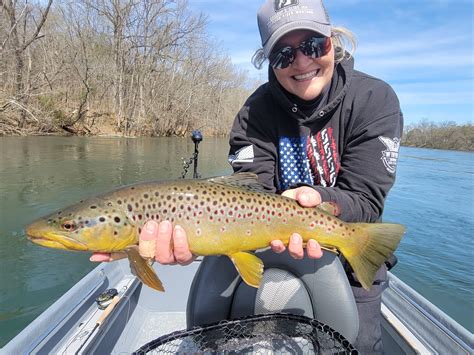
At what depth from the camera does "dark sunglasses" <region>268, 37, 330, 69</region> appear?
2525 millimetres

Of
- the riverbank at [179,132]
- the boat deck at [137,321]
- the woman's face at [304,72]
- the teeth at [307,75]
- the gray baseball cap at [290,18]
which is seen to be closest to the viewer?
the gray baseball cap at [290,18]

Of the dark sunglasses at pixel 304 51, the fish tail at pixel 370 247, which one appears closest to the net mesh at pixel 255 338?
the fish tail at pixel 370 247

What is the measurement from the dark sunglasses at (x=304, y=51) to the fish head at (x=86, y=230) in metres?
1.50

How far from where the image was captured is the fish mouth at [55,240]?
2304 millimetres

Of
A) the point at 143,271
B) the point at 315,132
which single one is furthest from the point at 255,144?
the point at 143,271

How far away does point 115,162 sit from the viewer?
17.0m

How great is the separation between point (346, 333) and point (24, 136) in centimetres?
2539

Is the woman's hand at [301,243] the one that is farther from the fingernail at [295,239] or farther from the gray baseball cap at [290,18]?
the gray baseball cap at [290,18]

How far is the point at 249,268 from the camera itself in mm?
→ 2318

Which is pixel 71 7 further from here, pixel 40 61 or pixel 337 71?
pixel 337 71

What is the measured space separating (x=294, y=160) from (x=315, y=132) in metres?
0.28

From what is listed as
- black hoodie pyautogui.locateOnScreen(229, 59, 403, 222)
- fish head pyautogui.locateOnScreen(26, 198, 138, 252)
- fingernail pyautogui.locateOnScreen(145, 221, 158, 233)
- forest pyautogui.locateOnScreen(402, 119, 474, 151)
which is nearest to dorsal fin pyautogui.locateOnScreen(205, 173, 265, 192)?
black hoodie pyautogui.locateOnScreen(229, 59, 403, 222)

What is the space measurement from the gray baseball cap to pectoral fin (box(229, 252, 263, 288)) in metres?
1.41

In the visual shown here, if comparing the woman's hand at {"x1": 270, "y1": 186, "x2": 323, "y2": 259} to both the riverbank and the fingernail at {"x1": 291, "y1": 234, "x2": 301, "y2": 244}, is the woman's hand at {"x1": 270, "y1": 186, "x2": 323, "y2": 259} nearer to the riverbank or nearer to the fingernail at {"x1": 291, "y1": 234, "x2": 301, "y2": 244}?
the fingernail at {"x1": 291, "y1": 234, "x2": 301, "y2": 244}
